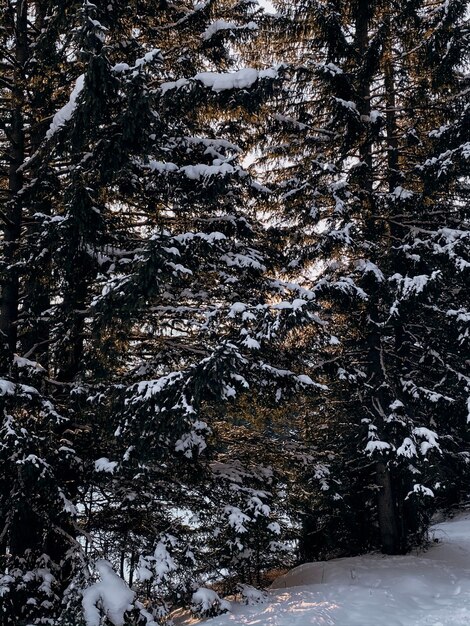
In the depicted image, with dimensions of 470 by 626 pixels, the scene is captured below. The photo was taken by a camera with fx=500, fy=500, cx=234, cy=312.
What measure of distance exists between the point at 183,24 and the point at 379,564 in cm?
955

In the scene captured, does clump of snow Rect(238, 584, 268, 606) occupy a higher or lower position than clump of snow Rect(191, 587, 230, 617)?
lower

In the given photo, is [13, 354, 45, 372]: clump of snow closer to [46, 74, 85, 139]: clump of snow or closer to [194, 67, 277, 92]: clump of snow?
[46, 74, 85, 139]: clump of snow

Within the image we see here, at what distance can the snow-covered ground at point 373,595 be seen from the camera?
592 centimetres

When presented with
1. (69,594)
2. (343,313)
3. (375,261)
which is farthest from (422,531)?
(69,594)

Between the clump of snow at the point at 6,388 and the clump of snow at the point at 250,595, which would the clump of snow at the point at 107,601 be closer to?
the clump of snow at the point at 250,595

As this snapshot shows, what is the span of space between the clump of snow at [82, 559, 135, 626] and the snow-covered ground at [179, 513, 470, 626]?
1.26 m

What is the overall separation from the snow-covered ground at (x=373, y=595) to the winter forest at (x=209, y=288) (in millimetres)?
573

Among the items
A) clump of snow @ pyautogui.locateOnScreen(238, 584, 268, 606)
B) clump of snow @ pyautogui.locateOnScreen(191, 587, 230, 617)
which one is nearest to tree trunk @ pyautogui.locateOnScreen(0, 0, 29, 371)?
clump of snow @ pyautogui.locateOnScreen(191, 587, 230, 617)

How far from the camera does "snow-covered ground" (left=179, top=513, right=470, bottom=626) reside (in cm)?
592

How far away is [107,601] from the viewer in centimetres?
532

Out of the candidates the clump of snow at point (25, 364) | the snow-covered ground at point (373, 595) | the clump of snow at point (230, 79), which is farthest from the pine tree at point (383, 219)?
the clump of snow at point (25, 364)

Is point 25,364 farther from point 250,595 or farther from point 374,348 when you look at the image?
point 374,348

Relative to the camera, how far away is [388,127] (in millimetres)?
10719

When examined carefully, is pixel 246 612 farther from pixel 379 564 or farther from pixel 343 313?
pixel 343 313
